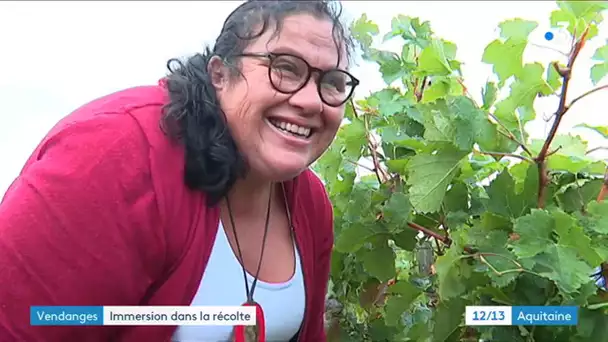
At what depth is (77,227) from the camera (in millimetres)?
642

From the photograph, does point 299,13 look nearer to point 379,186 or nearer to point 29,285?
point 379,186

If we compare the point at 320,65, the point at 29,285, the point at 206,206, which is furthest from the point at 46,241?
the point at 320,65

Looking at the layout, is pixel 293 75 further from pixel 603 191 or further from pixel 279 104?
pixel 603 191

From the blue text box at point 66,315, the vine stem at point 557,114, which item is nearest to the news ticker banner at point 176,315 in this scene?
the blue text box at point 66,315

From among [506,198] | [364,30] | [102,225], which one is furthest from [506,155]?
[102,225]

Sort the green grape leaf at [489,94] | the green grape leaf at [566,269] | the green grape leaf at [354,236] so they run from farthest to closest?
the green grape leaf at [354,236]
the green grape leaf at [489,94]
the green grape leaf at [566,269]

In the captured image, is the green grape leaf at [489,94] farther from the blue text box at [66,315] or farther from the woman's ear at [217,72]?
the blue text box at [66,315]

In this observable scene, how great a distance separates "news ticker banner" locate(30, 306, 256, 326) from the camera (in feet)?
2.10

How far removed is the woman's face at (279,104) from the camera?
28.2 inches

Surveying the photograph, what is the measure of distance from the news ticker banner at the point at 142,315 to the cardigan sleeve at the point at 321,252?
0.15 meters

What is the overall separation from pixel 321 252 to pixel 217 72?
0.93ft

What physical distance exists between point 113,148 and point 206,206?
0.12 metres

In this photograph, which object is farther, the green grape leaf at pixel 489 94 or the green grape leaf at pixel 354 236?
the green grape leaf at pixel 354 236

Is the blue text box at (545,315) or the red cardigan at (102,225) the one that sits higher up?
the red cardigan at (102,225)
